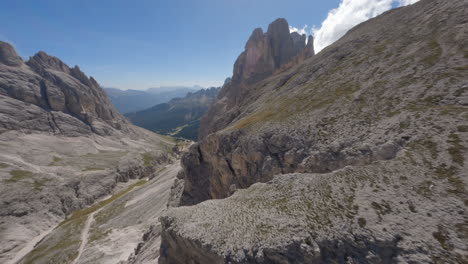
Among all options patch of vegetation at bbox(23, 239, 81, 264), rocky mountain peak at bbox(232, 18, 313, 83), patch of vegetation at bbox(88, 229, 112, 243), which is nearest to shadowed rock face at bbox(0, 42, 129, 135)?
patch of vegetation at bbox(23, 239, 81, 264)

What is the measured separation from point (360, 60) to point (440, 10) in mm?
15561

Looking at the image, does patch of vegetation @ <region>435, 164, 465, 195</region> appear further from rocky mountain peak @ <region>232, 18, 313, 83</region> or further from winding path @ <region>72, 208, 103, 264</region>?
rocky mountain peak @ <region>232, 18, 313, 83</region>

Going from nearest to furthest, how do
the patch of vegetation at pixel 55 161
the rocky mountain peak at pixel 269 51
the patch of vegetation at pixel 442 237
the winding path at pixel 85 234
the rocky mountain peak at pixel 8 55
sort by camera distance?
the patch of vegetation at pixel 442 237 → the winding path at pixel 85 234 → the patch of vegetation at pixel 55 161 → the rocky mountain peak at pixel 269 51 → the rocky mountain peak at pixel 8 55

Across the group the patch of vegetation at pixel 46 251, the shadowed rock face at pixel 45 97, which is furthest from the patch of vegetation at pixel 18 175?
the shadowed rock face at pixel 45 97

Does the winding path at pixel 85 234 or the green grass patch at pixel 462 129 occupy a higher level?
the green grass patch at pixel 462 129

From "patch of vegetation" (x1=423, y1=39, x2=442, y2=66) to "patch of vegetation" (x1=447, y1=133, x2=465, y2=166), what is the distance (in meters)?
17.1

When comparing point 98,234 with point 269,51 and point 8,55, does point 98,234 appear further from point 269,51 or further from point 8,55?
point 8,55

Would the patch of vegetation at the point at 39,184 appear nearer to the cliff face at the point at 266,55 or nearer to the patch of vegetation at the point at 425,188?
the cliff face at the point at 266,55

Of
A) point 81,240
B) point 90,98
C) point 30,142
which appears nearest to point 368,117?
point 81,240

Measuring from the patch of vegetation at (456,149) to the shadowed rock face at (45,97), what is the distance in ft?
587

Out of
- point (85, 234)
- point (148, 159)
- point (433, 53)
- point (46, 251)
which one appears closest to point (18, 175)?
point (46, 251)

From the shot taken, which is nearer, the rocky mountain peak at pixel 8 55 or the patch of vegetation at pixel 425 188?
the patch of vegetation at pixel 425 188

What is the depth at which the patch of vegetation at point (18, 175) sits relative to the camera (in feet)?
240

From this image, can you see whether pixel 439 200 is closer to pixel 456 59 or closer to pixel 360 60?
pixel 456 59
